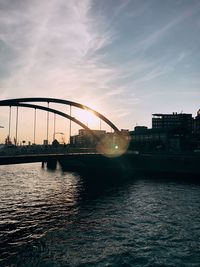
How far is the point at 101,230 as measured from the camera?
24.5 metres

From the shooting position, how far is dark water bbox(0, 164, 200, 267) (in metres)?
18.7

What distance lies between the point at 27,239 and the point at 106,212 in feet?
38.0

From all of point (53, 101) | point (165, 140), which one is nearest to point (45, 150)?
point (53, 101)

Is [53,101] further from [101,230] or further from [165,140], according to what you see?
[165,140]

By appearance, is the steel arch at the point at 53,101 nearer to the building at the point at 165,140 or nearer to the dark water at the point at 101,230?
the dark water at the point at 101,230

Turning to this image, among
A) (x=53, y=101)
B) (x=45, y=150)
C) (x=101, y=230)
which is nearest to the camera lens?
(x=101, y=230)

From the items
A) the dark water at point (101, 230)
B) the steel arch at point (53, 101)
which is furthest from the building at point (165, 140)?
the dark water at point (101, 230)

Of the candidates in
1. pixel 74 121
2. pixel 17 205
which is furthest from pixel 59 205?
pixel 74 121

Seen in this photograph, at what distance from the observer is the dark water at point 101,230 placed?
18703 mm

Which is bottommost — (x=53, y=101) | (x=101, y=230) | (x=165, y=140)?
(x=101, y=230)

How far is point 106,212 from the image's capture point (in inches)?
1248

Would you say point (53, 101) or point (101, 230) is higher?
point (53, 101)

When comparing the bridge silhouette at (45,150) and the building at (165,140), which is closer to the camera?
the bridge silhouette at (45,150)

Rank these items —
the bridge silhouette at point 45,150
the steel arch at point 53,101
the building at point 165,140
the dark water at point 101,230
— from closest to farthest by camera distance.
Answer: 1. the dark water at point 101,230
2. the bridge silhouette at point 45,150
3. the steel arch at point 53,101
4. the building at point 165,140
